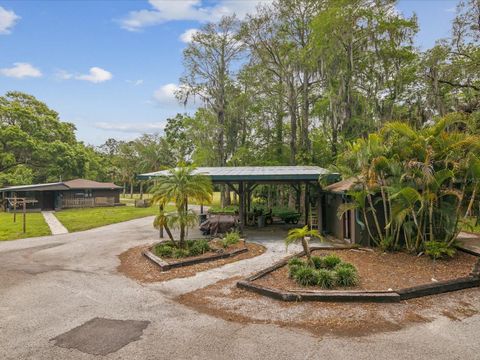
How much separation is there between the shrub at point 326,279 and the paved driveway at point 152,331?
1.88 meters

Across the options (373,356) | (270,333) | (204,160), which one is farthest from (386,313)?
(204,160)

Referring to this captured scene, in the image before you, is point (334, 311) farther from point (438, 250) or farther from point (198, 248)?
point (198, 248)

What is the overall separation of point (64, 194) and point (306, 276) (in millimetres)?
29240

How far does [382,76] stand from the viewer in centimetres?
2023

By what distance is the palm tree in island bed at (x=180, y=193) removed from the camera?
9.95 metres

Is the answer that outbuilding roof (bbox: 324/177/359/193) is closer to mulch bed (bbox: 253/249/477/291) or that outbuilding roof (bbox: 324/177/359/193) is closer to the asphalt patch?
mulch bed (bbox: 253/249/477/291)

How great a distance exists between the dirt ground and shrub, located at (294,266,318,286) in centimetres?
85

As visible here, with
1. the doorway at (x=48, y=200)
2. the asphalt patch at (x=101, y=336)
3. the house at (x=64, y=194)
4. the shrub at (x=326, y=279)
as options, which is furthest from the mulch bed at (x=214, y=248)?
the doorway at (x=48, y=200)

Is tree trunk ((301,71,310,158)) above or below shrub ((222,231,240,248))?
above

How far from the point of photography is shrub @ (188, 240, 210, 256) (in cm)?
991

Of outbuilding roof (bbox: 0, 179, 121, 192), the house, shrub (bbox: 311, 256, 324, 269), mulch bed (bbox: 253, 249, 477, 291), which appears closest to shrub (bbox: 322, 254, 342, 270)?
shrub (bbox: 311, 256, 324, 269)

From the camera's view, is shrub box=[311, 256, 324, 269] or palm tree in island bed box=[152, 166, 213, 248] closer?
shrub box=[311, 256, 324, 269]

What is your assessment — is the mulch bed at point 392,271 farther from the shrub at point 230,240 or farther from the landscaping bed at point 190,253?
the shrub at point 230,240

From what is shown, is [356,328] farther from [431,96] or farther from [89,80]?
[89,80]
